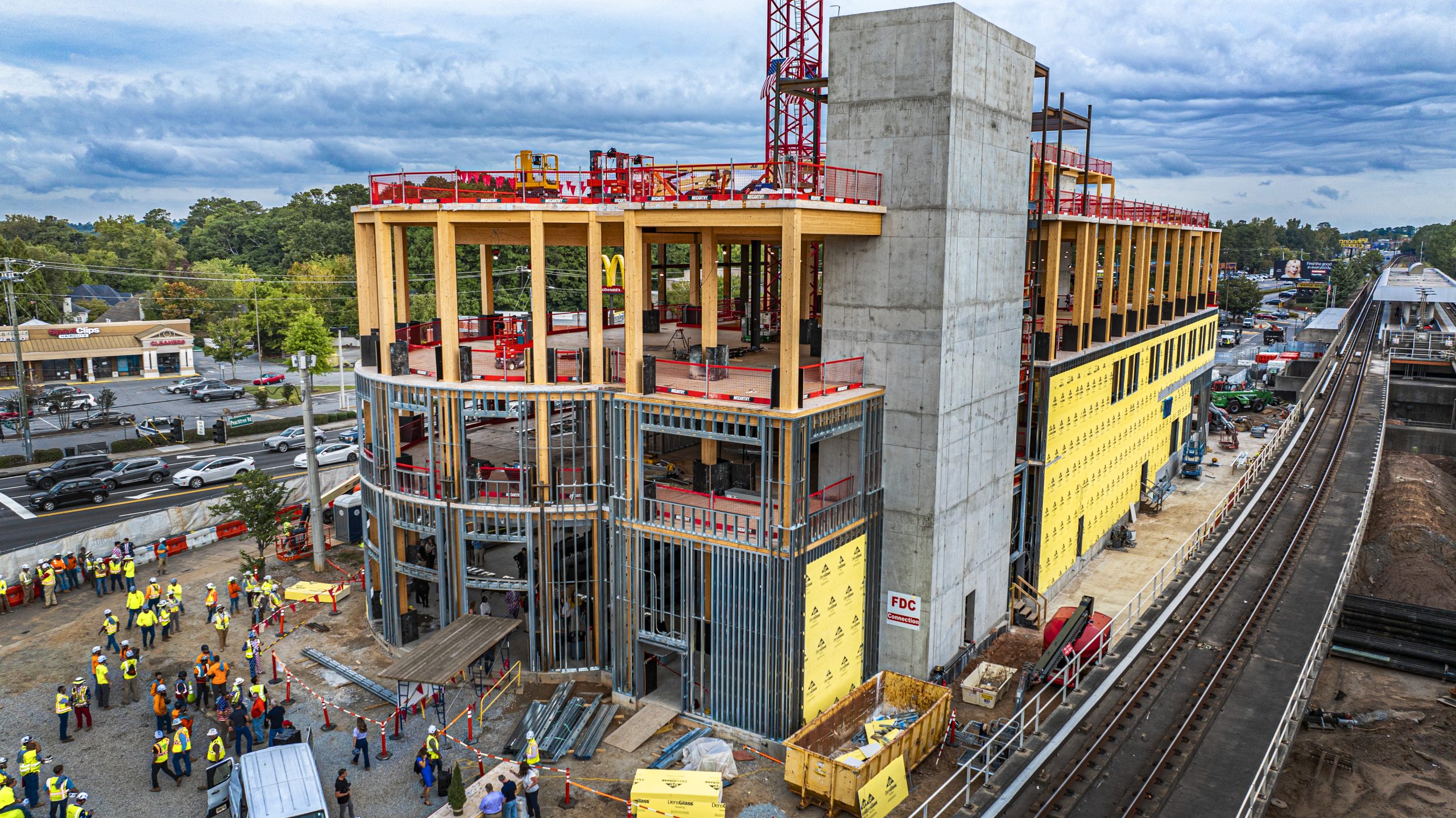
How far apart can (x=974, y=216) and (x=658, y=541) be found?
12.4 m

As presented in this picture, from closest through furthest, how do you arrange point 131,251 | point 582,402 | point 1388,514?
1. point 582,402
2. point 1388,514
3. point 131,251

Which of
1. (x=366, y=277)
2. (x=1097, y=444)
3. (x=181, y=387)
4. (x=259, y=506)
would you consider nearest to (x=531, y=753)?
(x=366, y=277)

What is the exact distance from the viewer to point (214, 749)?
71.8 feet

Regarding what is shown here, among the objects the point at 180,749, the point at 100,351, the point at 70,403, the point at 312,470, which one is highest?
the point at 100,351

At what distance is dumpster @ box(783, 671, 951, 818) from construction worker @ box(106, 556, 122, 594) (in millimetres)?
26899

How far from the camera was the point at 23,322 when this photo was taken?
89.4 m

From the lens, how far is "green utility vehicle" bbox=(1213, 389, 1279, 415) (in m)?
74.6

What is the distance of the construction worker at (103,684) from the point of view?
25.3 m

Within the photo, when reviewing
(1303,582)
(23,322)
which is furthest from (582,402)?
(23,322)

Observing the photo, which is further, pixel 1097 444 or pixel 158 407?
pixel 158 407

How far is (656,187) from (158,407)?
64527mm

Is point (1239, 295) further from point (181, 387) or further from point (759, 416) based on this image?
point (759, 416)

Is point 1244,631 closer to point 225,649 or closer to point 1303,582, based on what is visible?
point 1303,582

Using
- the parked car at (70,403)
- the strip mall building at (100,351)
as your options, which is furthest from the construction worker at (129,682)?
the strip mall building at (100,351)
